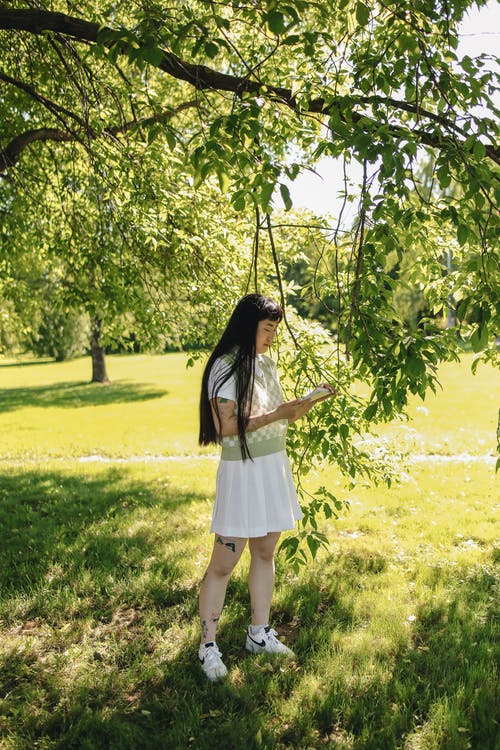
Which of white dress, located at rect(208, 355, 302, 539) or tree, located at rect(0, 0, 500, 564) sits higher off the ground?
tree, located at rect(0, 0, 500, 564)

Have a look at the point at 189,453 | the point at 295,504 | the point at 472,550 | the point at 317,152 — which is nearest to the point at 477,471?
the point at 472,550

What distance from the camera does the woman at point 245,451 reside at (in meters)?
3.14

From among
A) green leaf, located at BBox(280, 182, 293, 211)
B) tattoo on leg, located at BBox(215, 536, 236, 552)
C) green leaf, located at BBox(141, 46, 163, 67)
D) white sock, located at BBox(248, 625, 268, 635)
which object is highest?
green leaf, located at BBox(141, 46, 163, 67)

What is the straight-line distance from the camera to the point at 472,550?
211 inches

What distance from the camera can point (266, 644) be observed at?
359 centimetres

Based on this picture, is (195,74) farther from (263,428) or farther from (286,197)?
(263,428)

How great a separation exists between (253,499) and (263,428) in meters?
0.40

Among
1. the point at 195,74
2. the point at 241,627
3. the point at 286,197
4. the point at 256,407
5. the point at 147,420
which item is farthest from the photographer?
the point at 147,420

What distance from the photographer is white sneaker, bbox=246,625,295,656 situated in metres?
3.58

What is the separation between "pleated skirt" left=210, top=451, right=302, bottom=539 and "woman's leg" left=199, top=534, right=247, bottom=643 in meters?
0.12

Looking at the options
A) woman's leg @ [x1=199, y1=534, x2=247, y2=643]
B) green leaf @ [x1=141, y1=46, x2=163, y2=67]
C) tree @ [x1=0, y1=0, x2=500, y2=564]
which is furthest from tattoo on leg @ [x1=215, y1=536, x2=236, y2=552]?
green leaf @ [x1=141, y1=46, x2=163, y2=67]

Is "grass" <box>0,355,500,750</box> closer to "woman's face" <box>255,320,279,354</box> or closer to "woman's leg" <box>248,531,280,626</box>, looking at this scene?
"woman's leg" <box>248,531,280,626</box>

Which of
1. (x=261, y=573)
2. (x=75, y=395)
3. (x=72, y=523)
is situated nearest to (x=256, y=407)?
(x=261, y=573)

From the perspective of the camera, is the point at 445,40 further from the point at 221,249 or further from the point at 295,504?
the point at 295,504
